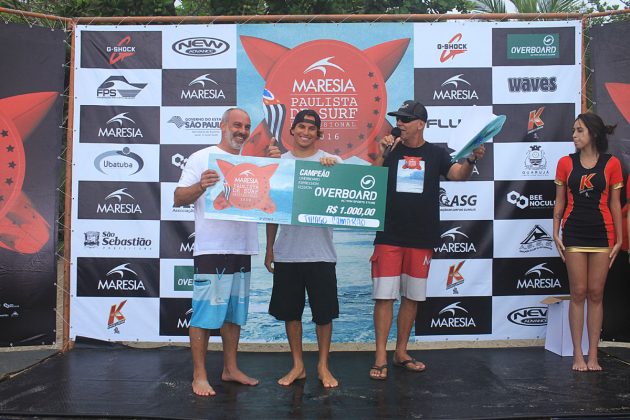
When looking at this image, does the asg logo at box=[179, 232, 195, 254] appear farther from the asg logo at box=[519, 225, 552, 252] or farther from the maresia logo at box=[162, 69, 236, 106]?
the asg logo at box=[519, 225, 552, 252]

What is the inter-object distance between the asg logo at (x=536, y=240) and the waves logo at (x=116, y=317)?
10.7 feet

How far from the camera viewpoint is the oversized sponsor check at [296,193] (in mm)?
3678

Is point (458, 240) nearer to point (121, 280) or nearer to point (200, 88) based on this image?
point (200, 88)

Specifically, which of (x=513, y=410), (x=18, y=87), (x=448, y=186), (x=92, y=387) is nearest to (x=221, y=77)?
(x=18, y=87)

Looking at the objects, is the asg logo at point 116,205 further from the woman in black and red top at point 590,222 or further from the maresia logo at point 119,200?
the woman in black and red top at point 590,222

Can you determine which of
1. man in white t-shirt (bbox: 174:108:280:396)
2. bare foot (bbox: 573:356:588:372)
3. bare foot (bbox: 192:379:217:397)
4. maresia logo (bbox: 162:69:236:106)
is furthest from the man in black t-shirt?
maresia logo (bbox: 162:69:236:106)

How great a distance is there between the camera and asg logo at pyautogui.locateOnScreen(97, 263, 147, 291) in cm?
479

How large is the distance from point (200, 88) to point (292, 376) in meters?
2.38

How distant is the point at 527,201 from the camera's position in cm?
481

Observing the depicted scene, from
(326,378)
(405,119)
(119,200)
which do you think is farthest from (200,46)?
(326,378)

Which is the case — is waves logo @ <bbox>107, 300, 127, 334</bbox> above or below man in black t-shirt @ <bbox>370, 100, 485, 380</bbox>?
below

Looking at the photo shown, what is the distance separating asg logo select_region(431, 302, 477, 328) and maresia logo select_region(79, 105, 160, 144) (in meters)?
2.67

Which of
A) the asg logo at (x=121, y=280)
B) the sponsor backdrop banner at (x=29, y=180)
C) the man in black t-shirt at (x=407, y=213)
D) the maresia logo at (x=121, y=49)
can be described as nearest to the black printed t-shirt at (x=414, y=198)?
the man in black t-shirt at (x=407, y=213)

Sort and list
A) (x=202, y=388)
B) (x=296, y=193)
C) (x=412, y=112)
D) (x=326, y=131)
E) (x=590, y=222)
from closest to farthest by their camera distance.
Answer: (x=202, y=388)
(x=296, y=193)
(x=412, y=112)
(x=590, y=222)
(x=326, y=131)
